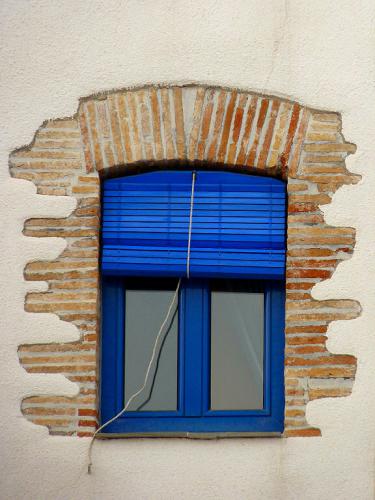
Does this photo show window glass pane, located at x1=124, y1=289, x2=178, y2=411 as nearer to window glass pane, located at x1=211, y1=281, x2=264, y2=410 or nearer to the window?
the window

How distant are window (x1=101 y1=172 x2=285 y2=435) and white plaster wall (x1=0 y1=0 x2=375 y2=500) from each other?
25 centimetres

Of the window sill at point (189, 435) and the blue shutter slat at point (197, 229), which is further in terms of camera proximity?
the blue shutter slat at point (197, 229)

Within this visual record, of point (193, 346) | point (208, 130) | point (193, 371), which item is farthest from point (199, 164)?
point (193, 371)

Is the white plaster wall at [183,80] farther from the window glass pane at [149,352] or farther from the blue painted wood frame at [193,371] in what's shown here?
the window glass pane at [149,352]

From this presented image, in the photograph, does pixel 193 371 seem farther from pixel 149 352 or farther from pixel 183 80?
pixel 183 80

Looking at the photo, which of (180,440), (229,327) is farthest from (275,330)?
(180,440)

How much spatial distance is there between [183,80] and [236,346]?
1.52 meters

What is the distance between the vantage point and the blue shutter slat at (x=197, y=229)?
513 centimetres

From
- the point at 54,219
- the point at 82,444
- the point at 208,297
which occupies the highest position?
the point at 54,219

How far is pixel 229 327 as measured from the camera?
5289 millimetres

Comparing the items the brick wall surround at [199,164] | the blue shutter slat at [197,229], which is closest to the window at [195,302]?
the blue shutter slat at [197,229]

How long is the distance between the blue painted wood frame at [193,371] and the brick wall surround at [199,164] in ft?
0.58

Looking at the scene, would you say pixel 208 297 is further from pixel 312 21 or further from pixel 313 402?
pixel 312 21

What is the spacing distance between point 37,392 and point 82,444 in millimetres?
366
